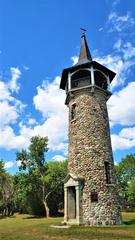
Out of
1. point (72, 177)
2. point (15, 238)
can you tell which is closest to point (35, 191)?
point (72, 177)

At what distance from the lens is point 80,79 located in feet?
68.4

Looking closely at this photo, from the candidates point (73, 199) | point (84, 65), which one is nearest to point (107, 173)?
point (73, 199)

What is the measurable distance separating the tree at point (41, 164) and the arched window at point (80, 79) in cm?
1617

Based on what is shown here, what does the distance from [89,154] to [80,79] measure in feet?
21.9

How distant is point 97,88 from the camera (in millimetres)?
19625

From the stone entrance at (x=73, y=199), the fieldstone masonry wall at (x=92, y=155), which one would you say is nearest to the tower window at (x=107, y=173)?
the fieldstone masonry wall at (x=92, y=155)

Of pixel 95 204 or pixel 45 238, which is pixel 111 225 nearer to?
pixel 95 204

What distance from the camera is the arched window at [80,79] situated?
2041cm

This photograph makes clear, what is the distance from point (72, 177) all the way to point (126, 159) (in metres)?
32.7

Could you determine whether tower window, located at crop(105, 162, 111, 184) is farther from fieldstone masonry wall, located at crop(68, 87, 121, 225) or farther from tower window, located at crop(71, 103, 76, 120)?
tower window, located at crop(71, 103, 76, 120)

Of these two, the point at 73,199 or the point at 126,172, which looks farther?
the point at 126,172

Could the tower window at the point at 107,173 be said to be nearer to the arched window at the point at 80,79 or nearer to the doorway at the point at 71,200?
the doorway at the point at 71,200

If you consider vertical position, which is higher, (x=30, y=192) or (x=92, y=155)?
(x=92, y=155)

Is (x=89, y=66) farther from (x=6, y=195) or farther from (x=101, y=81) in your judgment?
(x=6, y=195)
